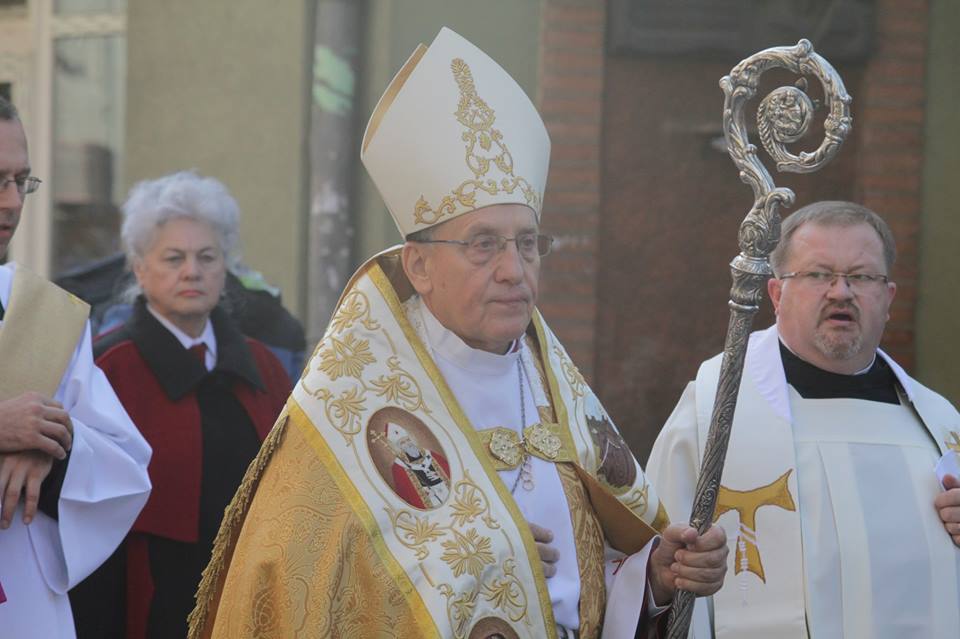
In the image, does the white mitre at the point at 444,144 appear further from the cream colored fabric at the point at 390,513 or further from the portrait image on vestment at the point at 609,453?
the portrait image on vestment at the point at 609,453

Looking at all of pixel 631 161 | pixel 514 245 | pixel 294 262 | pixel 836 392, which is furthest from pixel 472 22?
pixel 514 245

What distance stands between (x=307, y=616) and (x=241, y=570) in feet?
0.65

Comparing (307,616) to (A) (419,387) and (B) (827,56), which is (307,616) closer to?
(A) (419,387)

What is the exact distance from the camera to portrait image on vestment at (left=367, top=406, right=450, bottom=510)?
129 inches

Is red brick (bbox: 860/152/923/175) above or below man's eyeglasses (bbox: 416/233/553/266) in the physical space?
above

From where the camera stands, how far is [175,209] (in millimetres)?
5316

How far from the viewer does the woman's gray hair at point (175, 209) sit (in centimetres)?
529

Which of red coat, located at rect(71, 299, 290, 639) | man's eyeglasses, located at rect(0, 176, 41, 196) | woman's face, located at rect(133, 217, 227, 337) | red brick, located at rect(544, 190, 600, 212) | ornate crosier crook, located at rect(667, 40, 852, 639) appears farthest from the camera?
red brick, located at rect(544, 190, 600, 212)

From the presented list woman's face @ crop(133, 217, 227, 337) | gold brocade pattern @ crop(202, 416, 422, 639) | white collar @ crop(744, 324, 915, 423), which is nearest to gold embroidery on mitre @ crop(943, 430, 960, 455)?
white collar @ crop(744, 324, 915, 423)

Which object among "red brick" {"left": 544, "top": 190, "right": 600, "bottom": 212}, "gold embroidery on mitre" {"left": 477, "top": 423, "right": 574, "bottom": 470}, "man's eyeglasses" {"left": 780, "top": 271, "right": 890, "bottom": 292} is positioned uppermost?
"red brick" {"left": 544, "top": 190, "right": 600, "bottom": 212}

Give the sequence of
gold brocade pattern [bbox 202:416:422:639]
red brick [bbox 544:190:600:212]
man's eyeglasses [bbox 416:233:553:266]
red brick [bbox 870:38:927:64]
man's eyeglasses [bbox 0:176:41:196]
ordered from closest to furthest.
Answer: gold brocade pattern [bbox 202:416:422:639], man's eyeglasses [bbox 416:233:553:266], man's eyeglasses [bbox 0:176:41:196], red brick [bbox 870:38:927:64], red brick [bbox 544:190:600:212]

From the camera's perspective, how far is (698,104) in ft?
22.2

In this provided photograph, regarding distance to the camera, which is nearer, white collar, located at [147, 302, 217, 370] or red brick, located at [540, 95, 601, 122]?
white collar, located at [147, 302, 217, 370]

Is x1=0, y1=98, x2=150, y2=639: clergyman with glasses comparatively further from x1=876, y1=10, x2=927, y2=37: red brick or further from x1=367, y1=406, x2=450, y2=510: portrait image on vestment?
x1=876, y1=10, x2=927, y2=37: red brick
